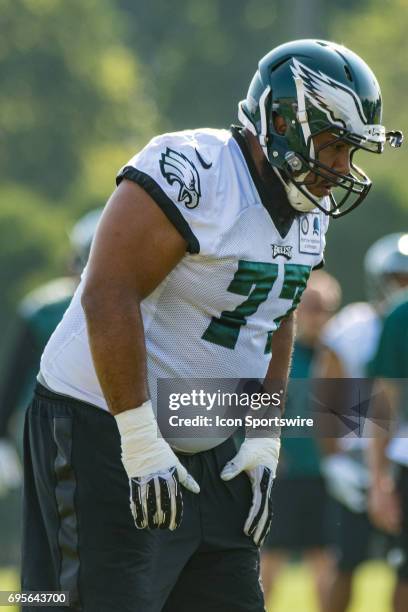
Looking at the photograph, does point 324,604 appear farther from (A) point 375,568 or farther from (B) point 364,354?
(A) point 375,568

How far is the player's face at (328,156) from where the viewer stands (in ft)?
12.6

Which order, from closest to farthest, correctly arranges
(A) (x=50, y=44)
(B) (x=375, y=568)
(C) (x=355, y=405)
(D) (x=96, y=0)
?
(C) (x=355, y=405)
(B) (x=375, y=568)
(A) (x=50, y=44)
(D) (x=96, y=0)

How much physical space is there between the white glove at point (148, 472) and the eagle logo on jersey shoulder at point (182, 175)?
0.49 meters

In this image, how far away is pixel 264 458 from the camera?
403 cm

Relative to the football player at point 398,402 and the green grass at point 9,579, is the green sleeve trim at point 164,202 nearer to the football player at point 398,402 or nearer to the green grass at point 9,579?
the football player at point 398,402

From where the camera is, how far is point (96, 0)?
3269 cm

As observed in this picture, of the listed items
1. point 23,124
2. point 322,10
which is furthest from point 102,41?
point 322,10

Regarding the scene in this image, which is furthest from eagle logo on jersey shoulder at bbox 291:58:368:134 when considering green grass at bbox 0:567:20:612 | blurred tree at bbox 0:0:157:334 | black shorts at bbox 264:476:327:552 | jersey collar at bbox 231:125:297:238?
blurred tree at bbox 0:0:157:334

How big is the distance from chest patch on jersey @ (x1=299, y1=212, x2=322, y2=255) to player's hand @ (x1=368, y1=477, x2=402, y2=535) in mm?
2373

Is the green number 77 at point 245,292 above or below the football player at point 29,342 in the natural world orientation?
below

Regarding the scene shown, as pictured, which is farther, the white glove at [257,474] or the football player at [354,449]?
the football player at [354,449]

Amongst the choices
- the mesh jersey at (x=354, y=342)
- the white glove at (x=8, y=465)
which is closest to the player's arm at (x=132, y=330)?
the white glove at (x=8, y=465)

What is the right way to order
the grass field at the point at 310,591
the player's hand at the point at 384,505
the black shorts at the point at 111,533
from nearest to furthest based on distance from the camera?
1. the black shorts at the point at 111,533
2. the player's hand at the point at 384,505
3. the grass field at the point at 310,591

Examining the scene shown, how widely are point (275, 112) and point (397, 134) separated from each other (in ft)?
1.09
